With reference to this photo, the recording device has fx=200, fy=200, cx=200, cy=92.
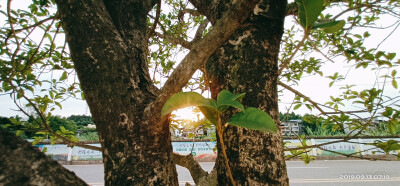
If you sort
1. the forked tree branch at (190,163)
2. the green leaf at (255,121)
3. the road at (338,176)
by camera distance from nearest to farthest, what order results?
the green leaf at (255,121), the forked tree branch at (190,163), the road at (338,176)

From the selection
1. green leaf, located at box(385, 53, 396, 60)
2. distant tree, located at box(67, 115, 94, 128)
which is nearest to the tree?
green leaf, located at box(385, 53, 396, 60)

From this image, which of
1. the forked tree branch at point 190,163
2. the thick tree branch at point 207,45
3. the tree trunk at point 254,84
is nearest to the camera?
the thick tree branch at point 207,45

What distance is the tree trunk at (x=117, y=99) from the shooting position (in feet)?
2.08

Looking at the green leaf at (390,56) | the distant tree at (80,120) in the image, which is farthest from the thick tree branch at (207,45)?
the distant tree at (80,120)

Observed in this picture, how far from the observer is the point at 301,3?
18.9 inches

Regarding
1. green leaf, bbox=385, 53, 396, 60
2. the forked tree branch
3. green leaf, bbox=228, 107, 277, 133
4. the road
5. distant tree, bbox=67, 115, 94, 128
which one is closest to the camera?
green leaf, bbox=228, 107, 277, 133

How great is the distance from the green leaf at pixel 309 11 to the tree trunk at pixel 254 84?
0.78 ft

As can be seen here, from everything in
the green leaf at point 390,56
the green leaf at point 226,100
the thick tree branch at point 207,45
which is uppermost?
the green leaf at point 390,56

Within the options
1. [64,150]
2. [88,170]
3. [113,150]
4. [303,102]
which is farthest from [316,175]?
[64,150]

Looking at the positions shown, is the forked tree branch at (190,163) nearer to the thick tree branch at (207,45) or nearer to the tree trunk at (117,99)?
the tree trunk at (117,99)

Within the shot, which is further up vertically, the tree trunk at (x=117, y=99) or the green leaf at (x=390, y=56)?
the green leaf at (x=390, y=56)

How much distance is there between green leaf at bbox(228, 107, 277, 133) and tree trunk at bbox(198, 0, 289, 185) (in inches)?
10.0

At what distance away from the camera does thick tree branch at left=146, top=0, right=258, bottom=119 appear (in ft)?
1.61

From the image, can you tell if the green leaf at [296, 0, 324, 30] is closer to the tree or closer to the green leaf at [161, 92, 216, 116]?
the tree
